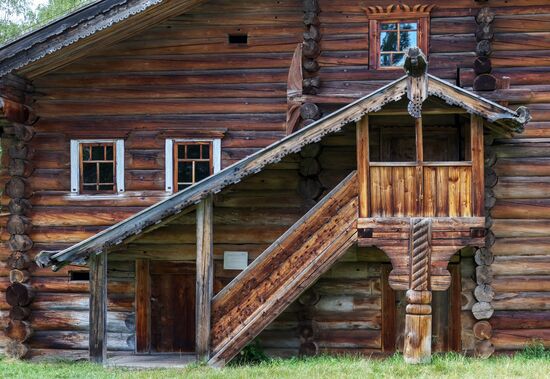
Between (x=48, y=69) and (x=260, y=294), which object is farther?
(x=48, y=69)

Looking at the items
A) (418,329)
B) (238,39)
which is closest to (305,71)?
(238,39)

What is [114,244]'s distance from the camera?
11500 millimetres

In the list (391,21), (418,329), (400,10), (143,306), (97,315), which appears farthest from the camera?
(143,306)

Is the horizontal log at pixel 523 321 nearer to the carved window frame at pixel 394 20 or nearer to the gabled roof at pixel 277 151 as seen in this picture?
the gabled roof at pixel 277 151

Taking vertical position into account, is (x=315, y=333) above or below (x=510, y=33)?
below

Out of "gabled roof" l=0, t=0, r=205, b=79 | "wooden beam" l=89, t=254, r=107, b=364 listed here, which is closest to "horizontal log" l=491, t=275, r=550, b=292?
"wooden beam" l=89, t=254, r=107, b=364

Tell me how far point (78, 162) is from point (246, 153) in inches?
133

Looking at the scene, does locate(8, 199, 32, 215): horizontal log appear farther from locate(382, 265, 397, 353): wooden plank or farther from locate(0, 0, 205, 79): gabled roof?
locate(382, 265, 397, 353): wooden plank

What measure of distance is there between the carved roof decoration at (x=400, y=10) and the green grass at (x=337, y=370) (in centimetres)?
634

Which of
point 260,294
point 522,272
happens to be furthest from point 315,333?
point 522,272

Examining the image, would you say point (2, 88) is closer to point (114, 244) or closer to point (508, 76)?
point (114, 244)

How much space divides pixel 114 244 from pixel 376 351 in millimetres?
5388

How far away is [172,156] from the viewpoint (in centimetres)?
1379

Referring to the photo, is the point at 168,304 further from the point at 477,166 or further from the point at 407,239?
the point at 477,166
